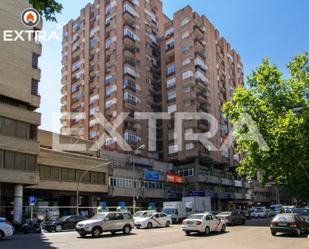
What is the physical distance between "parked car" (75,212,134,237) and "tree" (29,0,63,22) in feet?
60.1

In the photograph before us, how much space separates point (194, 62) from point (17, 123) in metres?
40.1

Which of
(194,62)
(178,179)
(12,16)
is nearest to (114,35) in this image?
(194,62)

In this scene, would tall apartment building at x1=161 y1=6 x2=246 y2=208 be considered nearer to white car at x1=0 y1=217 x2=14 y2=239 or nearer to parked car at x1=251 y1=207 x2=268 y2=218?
parked car at x1=251 y1=207 x2=268 y2=218

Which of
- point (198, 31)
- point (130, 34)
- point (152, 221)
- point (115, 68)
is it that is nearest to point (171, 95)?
point (115, 68)

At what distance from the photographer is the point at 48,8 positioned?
7.20 m

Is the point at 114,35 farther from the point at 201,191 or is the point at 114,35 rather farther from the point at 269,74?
the point at 269,74

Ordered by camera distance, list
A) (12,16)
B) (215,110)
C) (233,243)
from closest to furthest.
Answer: (233,243) < (12,16) < (215,110)

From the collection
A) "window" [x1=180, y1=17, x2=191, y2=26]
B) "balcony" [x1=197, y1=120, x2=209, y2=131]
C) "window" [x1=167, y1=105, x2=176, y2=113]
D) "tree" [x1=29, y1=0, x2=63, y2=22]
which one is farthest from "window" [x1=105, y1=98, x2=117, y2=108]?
"tree" [x1=29, y1=0, x2=63, y2=22]

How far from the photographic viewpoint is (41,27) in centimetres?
4400

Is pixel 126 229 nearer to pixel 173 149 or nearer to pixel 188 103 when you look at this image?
pixel 173 149

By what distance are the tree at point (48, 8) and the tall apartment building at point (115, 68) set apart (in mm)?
60592

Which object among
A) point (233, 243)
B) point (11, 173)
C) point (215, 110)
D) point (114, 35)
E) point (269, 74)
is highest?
point (114, 35)

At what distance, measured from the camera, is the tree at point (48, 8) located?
698cm

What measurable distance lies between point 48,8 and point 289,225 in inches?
819
